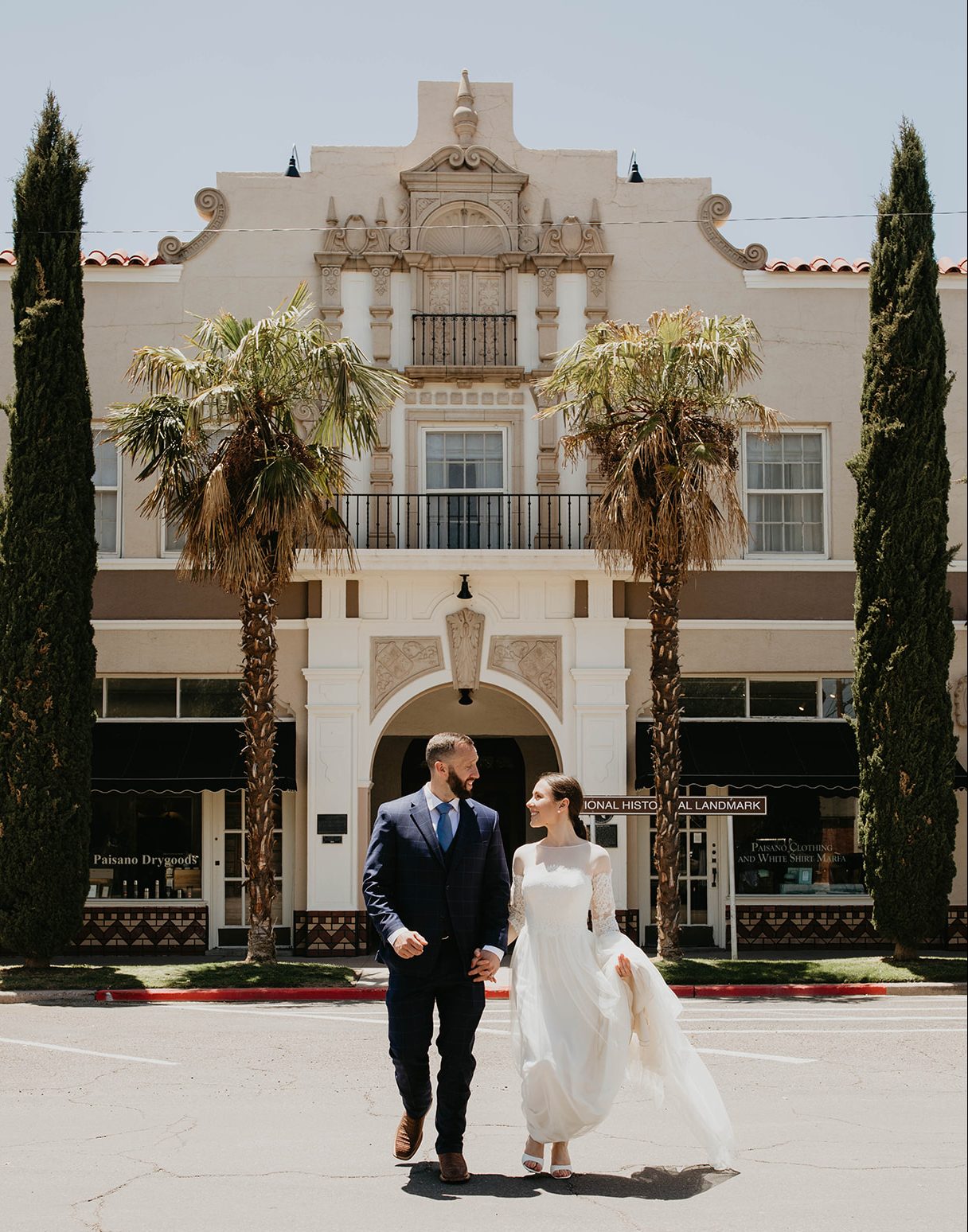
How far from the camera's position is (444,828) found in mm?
7281

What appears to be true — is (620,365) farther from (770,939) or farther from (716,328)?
(770,939)

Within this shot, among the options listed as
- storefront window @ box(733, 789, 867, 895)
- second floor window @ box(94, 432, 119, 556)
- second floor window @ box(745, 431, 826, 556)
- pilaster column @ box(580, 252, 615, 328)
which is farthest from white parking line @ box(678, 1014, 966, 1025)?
second floor window @ box(94, 432, 119, 556)

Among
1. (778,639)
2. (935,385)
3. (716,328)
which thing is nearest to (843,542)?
(778,639)

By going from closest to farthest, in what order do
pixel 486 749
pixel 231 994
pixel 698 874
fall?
1. pixel 231 994
2. pixel 698 874
3. pixel 486 749

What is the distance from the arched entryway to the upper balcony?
211 inches

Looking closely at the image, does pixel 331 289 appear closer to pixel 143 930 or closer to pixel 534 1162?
pixel 143 930

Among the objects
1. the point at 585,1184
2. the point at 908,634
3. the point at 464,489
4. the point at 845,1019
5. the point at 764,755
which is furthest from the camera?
the point at 464,489

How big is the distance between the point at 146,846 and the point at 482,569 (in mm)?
6036

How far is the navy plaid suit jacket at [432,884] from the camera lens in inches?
282

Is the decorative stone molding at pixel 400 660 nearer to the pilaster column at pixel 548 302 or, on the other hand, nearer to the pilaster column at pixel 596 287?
the pilaster column at pixel 548 302

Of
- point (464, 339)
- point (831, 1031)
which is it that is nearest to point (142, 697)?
point (464, 339)

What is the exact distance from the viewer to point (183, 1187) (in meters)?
6.90

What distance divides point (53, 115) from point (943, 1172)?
16450mm

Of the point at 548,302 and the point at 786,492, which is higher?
the point at 548,302
